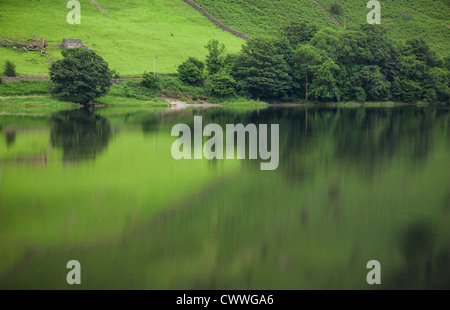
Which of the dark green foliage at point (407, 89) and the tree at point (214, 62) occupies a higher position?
the tree at point (214, 62)

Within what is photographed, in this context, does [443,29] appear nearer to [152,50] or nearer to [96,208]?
[152,50]

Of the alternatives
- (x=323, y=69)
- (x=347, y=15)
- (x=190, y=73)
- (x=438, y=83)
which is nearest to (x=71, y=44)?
(x=190, y=73)

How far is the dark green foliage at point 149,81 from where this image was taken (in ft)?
241

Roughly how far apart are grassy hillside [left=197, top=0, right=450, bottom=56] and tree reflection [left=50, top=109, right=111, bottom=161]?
77553mm

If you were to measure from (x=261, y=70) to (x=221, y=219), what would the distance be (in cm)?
6563

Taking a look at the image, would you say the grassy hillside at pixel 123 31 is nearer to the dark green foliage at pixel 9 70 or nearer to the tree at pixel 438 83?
the dark green foliage at pixel 9 70

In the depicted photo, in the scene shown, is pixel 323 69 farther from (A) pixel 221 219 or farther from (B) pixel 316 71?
(A) pixel 221 219

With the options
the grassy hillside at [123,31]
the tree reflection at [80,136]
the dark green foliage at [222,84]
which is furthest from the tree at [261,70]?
the tree reflection at [80,136]

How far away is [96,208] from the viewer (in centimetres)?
1568

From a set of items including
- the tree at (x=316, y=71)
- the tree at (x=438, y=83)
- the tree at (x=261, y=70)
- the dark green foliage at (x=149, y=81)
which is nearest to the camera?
the dark green foliage at (x=149, y=81)

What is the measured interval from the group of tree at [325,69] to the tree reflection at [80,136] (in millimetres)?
37496

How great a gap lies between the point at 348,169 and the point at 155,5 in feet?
361

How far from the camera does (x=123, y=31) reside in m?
100
